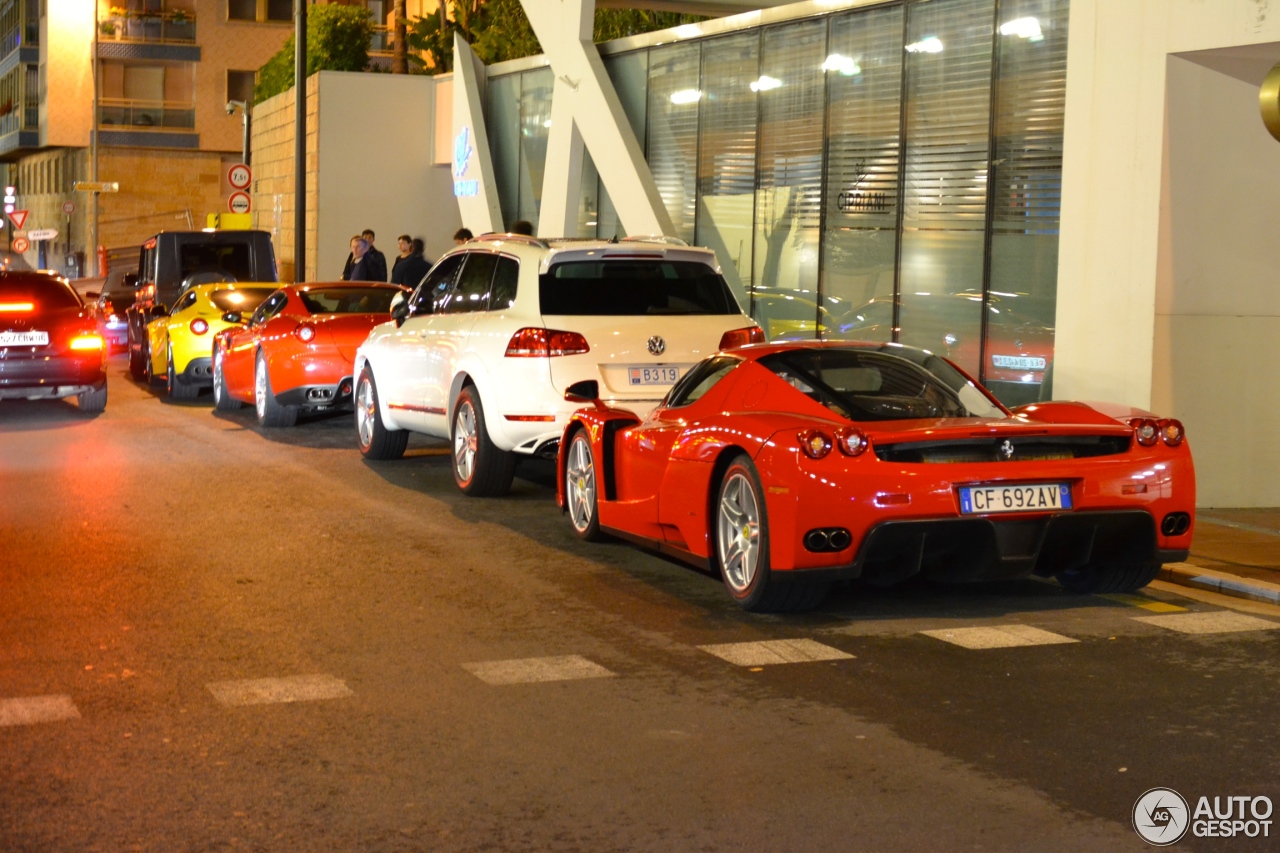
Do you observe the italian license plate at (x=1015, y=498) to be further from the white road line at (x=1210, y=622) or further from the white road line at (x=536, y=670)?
the white road line at (x=536, y=670)

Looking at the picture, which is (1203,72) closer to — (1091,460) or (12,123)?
(1091,460)

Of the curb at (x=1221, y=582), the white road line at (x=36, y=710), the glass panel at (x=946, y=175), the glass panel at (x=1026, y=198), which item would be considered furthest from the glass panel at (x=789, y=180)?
the white road line at (x=36, y=710)

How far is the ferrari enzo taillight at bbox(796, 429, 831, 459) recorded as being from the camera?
7.80 m

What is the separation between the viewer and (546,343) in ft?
38.5

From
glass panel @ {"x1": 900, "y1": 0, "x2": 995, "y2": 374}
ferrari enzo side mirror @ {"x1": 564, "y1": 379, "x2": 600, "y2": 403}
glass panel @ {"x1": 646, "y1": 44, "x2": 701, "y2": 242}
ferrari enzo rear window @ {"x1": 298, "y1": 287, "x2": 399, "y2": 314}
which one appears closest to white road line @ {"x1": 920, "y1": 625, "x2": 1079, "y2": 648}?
ferrari enzo side mirror @ {"x1": 564, "y1": 379, "x2": 600, "y2": 403}

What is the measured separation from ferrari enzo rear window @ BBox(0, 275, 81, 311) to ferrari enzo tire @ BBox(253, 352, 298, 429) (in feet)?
8.17

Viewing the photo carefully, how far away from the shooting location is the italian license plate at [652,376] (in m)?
11.7

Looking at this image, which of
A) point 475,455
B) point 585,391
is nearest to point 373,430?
point 475,455

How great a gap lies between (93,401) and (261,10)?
5249 cm

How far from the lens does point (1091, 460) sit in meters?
8.13

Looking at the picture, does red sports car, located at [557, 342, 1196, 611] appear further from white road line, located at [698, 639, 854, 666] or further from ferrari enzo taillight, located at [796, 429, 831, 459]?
white road line, located at [698, 639, 854, 666]

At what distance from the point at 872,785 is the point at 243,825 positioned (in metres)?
1.90

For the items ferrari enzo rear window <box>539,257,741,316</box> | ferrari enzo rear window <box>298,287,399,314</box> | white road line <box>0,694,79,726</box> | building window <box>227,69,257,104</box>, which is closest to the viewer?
white road line <box>0,694,79,726</box>

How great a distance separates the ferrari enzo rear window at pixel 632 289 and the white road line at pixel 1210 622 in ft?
15.6
